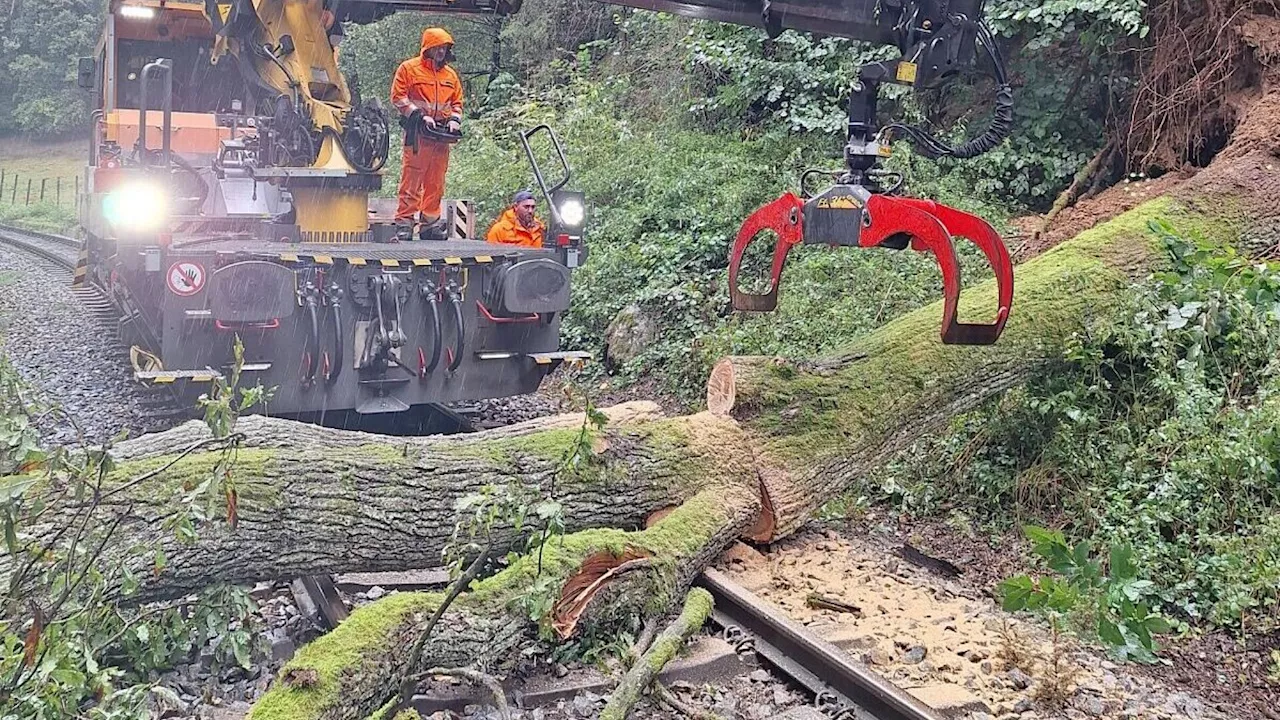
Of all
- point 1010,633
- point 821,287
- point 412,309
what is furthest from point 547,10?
point 1010,633

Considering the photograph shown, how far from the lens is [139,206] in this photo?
7.04m

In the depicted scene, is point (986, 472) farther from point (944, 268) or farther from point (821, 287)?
point (821, 287)

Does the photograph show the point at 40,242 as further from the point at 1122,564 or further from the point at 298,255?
the point at 1122,564

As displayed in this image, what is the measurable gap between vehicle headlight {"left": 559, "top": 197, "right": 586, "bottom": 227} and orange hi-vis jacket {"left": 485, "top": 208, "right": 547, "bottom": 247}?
0.79 m

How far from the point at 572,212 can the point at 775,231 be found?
2957mm

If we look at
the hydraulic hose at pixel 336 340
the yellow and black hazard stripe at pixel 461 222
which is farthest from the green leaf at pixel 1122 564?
the yellow and black hazard stripe at pixel 461 222

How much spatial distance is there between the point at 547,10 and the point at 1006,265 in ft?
48.5

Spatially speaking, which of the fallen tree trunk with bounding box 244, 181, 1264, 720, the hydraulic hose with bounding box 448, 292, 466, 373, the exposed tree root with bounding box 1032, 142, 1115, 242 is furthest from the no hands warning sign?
the exposed tree root with bounding box 1032, 142, 1115, 242

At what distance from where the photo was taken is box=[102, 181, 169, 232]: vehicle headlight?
6922 millimetres

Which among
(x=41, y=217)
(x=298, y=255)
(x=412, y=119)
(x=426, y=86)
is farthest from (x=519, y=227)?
(x=41, y=217)

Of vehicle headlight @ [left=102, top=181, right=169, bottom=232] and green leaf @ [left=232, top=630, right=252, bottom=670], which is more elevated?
vehicle headlight @ [left=102, top=181, right=169, bottom=232]

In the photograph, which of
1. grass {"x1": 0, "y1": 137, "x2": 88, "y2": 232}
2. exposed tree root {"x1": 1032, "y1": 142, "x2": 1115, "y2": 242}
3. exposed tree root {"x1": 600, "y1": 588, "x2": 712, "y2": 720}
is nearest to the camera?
exposed tree root {"x1": 600, "y1": 588, "x2": 712, "y2": 720}

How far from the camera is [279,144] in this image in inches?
311

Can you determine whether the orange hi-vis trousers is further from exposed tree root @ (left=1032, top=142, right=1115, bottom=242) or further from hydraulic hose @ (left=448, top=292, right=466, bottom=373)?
exposed tree root @ (left=1032, top=142, right=1115, bottom=242)
